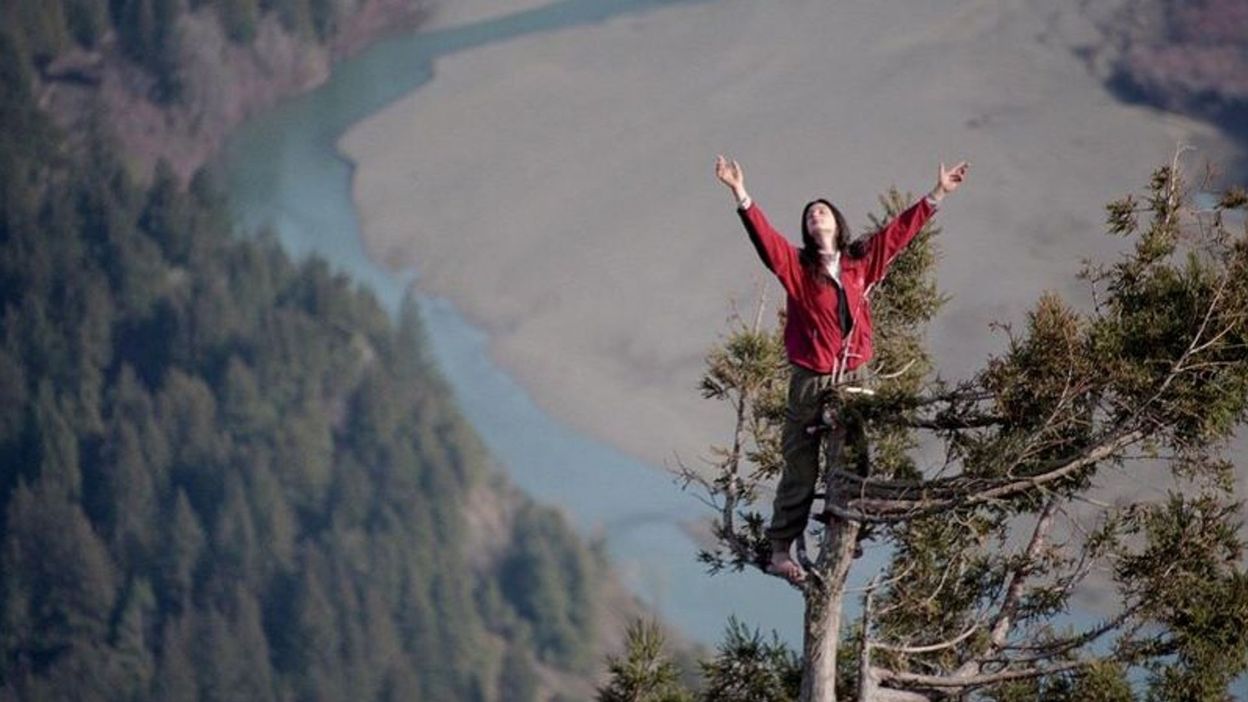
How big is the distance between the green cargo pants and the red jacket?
84 mm

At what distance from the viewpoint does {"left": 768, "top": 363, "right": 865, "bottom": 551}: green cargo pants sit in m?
8.99

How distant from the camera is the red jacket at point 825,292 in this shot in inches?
352

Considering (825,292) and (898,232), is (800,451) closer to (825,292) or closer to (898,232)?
(825,292)

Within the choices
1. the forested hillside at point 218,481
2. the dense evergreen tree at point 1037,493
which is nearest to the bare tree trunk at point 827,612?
the dense evergreen tree at point 1037,493

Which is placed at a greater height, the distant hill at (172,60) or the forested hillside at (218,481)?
the distant hill at (172,60)

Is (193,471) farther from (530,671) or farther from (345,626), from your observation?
(530,671)

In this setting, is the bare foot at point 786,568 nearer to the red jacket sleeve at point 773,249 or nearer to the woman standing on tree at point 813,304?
the woman standing on tree at point 813,304

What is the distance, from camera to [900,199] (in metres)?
10.4

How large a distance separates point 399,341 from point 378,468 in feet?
12.7

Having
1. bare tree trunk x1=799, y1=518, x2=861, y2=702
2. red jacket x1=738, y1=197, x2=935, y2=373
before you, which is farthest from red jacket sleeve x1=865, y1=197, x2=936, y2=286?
bare tree trunk x1=799, y1=518, x2=861, y2=702

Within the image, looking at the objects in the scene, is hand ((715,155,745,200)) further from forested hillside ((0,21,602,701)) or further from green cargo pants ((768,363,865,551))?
forested hillside ((0,21,602,701))

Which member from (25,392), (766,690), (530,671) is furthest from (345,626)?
(766,690)

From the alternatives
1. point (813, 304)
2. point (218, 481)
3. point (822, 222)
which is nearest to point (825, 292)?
point (813, 304)

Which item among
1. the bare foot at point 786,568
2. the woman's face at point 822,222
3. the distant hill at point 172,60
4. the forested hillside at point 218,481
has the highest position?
the distant hill at point 172,60
